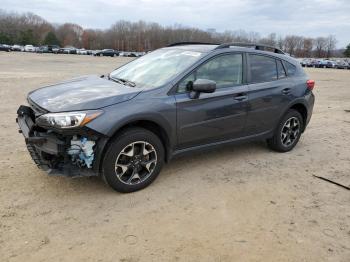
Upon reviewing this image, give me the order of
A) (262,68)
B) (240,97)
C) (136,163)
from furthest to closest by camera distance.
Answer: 1. (262,68)
2. (240,97)
3. (136,163)

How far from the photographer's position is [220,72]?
16.7 feet

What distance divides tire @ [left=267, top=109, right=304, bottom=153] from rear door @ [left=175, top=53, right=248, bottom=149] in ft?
3.18

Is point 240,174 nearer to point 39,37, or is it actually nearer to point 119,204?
point 119,204

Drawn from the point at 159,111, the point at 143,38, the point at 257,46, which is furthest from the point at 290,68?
the point at 143,38

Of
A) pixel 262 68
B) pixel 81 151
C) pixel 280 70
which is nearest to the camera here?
pixel 81 151

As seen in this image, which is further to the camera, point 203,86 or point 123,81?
point 123,81

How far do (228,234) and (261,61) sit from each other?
3.08 m

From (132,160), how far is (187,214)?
91 cm

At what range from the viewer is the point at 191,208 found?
4.12 meters

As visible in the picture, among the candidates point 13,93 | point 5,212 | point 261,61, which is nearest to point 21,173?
point 5,212

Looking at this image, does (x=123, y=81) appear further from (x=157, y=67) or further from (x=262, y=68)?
(x=262, y=68)

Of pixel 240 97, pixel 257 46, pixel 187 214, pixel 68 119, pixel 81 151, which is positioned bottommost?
pixel 187 214

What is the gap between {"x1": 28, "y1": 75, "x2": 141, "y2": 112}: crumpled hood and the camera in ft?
13.2

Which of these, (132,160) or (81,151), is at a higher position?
(81,151)
